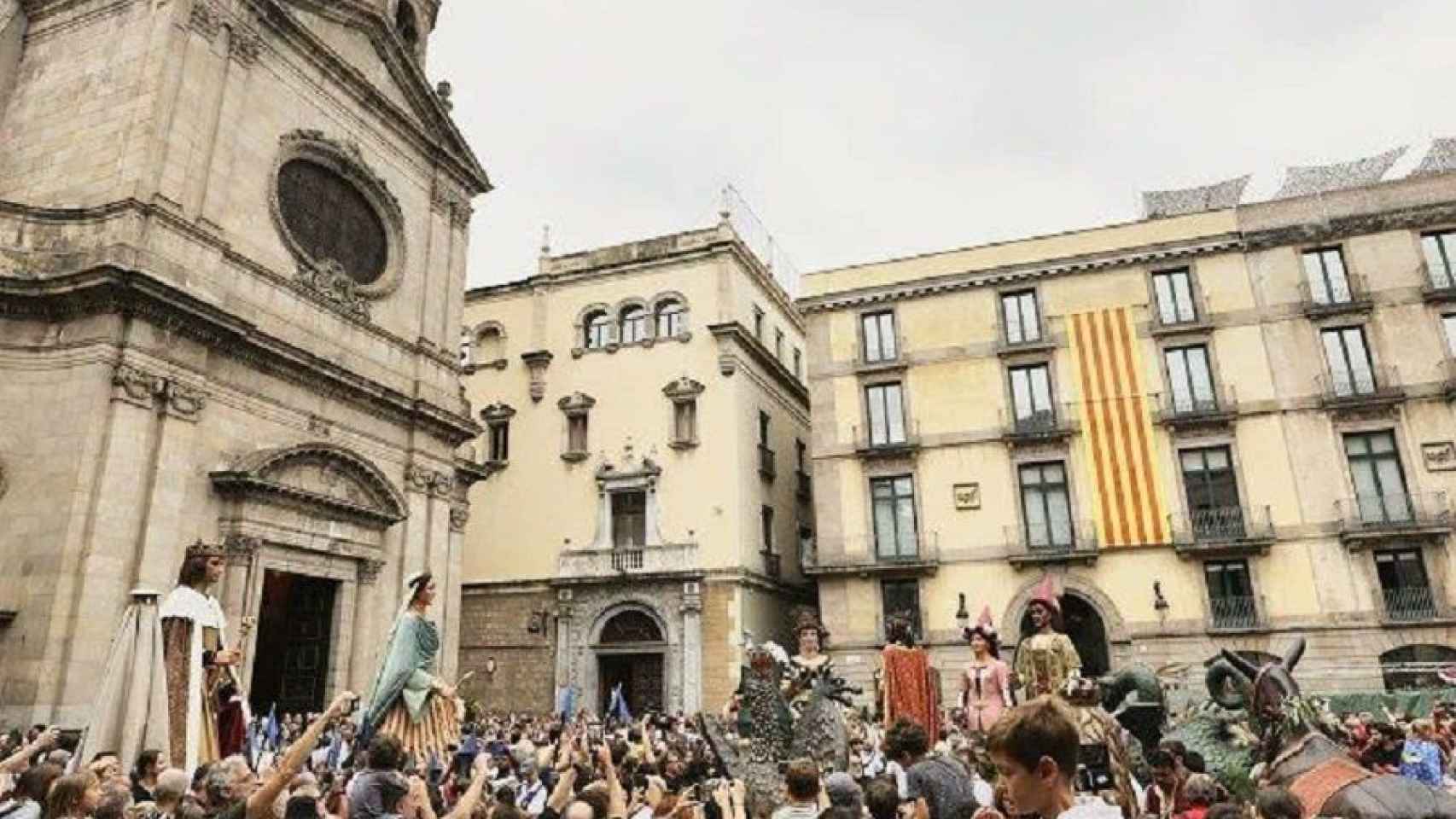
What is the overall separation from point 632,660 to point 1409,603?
21170 millimetres

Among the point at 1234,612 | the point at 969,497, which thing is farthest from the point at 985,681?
the point at 1234,612

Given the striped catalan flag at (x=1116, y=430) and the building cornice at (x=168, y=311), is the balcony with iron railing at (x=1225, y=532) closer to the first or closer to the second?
the striped catalan flag at (x=1116, y=430)

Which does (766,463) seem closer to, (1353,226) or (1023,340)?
(1023,340)

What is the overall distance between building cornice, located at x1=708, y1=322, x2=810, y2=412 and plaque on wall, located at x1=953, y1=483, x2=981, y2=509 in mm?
7520

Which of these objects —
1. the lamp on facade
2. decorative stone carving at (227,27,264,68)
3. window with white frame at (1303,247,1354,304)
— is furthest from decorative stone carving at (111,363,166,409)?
window with white frame at (1303,247,1354,304)

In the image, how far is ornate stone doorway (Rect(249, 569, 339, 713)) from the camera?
18.5 meters

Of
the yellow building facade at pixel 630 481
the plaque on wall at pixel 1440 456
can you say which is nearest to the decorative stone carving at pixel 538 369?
the yellow building facade at pixel 630 481

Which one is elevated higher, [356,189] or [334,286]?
[356,189]

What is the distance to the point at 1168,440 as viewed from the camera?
26.5 m

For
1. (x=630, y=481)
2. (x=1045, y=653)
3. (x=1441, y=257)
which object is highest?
(x=1441, y=257)

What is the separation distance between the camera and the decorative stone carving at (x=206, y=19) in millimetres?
17422

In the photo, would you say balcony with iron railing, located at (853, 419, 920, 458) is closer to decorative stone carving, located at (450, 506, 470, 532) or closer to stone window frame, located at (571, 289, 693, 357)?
stone window frame, located at (571, 289, 693, 357)

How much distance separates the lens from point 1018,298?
2905 cm

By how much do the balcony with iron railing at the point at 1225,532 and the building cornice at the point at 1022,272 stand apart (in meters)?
7.58
